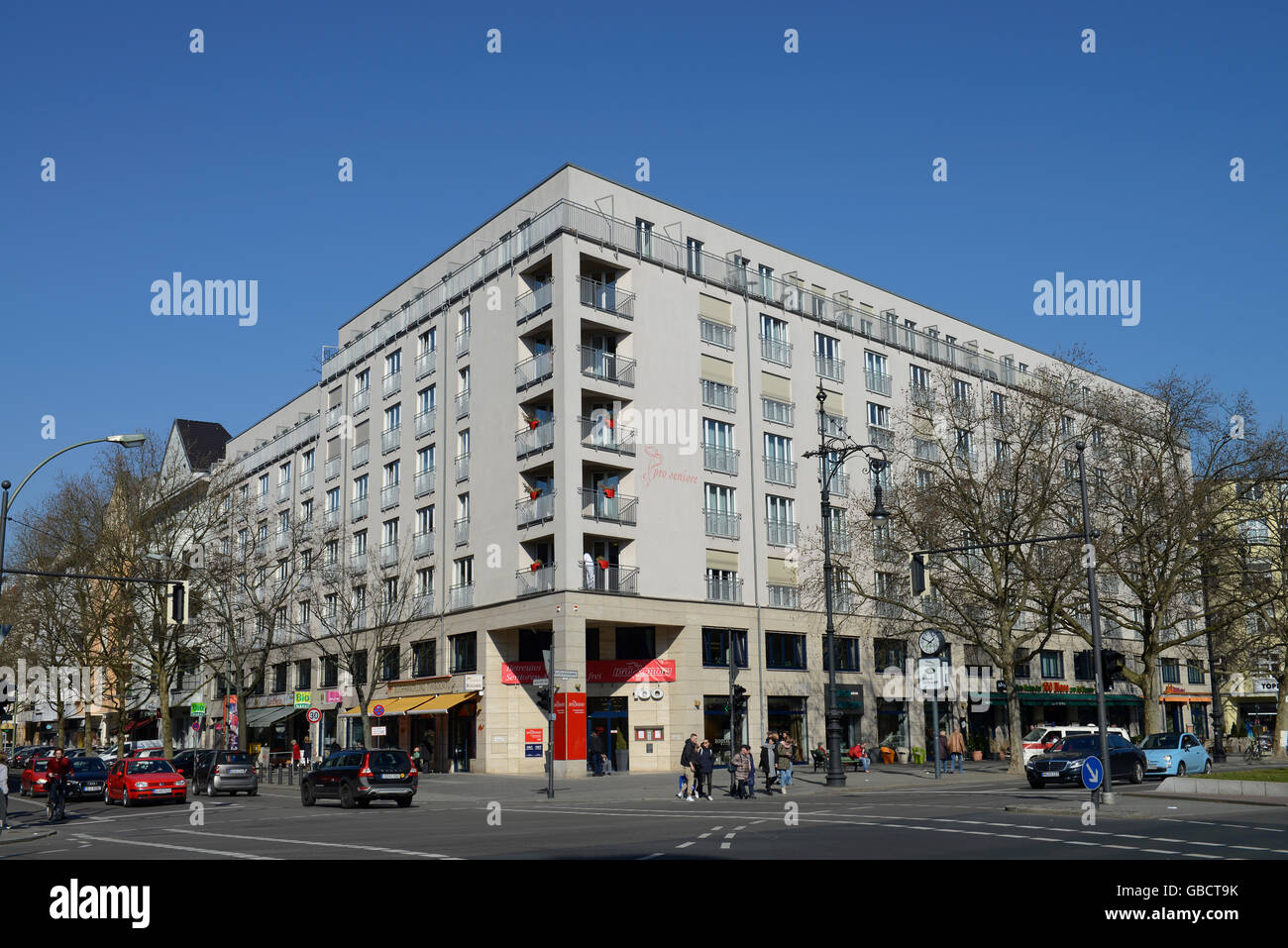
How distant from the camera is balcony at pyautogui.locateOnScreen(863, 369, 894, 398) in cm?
5916

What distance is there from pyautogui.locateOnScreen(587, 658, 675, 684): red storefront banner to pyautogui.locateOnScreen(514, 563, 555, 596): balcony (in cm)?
400

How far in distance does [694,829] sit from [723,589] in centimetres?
2925

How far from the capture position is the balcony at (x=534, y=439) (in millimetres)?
45656

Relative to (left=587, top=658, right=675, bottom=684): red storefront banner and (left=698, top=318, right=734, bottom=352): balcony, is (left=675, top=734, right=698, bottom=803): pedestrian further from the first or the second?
(left=698, top=318, right=734, bottom=352): balcony

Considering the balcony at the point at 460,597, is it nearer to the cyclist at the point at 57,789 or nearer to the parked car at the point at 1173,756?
the cyclist at the point at 57,789

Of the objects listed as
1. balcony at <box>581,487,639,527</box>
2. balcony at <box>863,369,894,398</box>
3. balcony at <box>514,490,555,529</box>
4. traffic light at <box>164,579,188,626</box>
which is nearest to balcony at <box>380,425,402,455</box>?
balcony at <box>514,490,555,529</box>

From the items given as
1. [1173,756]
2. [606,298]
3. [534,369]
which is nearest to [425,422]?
[534,369]

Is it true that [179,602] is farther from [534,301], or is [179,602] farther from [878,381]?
[878,381]

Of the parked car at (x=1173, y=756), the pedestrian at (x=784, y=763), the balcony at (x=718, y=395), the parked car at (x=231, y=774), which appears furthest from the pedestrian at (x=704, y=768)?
the balcony at (x=718, y=395)
